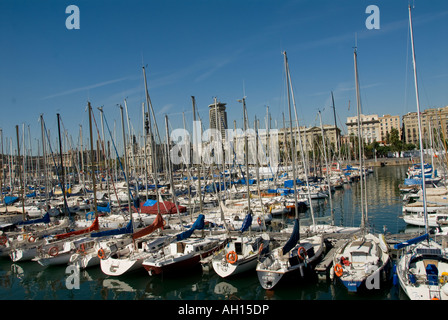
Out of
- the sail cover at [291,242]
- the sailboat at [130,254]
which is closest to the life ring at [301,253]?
the sail cover at [291,242]

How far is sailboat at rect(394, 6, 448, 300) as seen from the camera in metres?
14.8

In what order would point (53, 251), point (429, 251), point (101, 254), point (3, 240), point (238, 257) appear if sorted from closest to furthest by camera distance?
point (429, 251) < point (238, 257) < point (101, 254) < point (53, 251) < point (3, 240)

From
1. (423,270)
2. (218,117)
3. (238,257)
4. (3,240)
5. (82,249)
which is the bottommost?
(423,270)

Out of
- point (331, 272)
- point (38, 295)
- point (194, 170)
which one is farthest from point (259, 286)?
point (194, 170)

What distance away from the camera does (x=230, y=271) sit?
65.3 ft

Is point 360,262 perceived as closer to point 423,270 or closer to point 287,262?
point 423,270

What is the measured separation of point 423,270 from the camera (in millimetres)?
16875

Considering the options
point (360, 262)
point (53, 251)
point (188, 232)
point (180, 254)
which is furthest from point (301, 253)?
point (53, 251)

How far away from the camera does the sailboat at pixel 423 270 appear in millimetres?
14845

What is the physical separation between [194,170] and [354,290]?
69.6 meters

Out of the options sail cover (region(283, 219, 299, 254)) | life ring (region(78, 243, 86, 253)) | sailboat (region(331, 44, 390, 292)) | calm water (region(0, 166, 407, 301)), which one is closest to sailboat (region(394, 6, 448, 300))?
sailboat (region(331, 44, 390, 292))

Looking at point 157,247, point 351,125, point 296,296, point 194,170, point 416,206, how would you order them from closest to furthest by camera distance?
1. point 296,296
2. point 157,247
3. point 416,206
4. point 194,170
5. point 351,125

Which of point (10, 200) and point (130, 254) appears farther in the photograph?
point (10, 200)

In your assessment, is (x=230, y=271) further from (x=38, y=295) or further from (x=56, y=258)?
(x=56, y=258)
